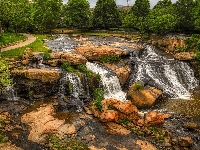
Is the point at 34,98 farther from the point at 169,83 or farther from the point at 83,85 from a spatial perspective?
the point at 169,83

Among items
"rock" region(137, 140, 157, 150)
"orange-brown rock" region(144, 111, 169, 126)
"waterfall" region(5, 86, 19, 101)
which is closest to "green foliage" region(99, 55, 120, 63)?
"waterfall" region(5, 86, 19, 101)

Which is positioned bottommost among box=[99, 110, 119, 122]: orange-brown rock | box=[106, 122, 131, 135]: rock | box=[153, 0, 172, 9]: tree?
box=[106, 122, 131, 135]: rock

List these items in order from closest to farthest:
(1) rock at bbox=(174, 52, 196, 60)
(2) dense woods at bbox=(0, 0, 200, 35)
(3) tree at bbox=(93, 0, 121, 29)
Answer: (1) rock at bbox=(174, 52, 196, 60) < (2) dense woods at bbox=(0, 0, 200, 35) < (3) tree at bbox=(93, 0, 121, 29)

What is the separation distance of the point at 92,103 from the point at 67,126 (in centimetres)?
529

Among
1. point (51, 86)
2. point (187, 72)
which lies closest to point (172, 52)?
point (187, 72)

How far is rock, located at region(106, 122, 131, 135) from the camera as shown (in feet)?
64.0

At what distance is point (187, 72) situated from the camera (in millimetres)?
34906

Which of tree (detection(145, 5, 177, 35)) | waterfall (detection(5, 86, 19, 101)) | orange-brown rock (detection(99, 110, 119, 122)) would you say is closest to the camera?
orange-brown rock (detection(99, 110, 119, 122))

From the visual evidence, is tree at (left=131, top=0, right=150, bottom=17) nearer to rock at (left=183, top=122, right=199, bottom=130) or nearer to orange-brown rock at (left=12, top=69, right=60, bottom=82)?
orange-brown rock at (left=12, top=69, right=60, bottom=82)

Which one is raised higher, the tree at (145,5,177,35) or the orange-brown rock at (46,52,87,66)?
the tree at (145,5,177,35)

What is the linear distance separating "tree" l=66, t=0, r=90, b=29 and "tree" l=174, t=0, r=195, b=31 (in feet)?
74.4

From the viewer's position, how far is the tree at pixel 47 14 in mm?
51931

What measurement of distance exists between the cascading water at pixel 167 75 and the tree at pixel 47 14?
24.6m

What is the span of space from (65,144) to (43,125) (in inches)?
127
